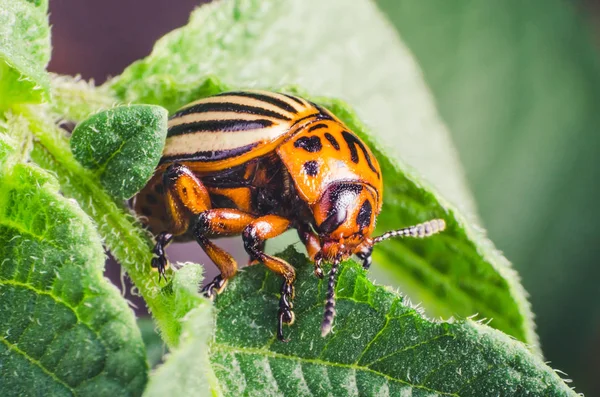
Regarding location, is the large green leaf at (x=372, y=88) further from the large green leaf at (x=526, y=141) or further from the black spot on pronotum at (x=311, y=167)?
the large green leaf at (x=526, y=141)

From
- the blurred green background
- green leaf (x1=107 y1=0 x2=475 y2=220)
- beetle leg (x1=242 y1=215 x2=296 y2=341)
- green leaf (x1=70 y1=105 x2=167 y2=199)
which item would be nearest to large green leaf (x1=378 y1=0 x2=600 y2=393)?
the blurred green background

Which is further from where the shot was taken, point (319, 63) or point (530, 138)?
point (530, 138)

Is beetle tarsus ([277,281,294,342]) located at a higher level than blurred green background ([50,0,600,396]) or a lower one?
lower

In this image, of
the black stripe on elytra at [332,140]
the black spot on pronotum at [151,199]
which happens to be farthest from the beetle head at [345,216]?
the black spot on pronotum at [151,199]

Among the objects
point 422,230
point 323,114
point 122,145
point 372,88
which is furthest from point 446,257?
point 122,145

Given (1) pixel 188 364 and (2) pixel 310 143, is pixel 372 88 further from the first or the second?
(1) pixel 188 364

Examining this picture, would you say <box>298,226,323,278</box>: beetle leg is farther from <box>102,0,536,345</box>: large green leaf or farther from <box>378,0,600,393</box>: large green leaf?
<box>378,0,600,393</box>: large green leaf

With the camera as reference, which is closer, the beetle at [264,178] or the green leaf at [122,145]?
the green leaf at [122,145]
